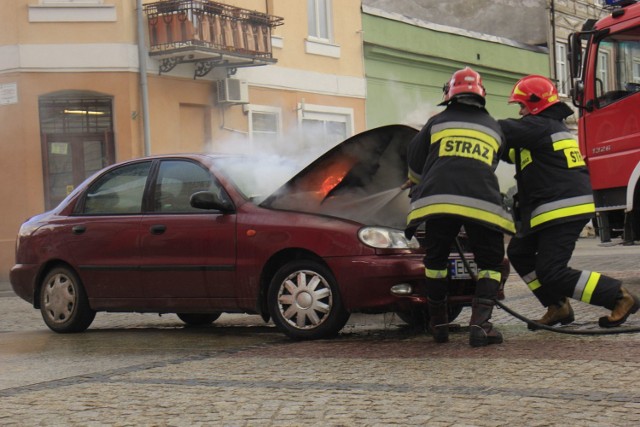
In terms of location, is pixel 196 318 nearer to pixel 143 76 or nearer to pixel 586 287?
pixel 586 287

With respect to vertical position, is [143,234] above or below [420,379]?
above

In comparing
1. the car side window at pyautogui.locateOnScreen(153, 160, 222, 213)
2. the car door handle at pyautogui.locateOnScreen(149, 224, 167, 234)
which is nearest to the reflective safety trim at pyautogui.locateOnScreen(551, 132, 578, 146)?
the car side window at pyautogui.locateOnScreen(153, 160, 222, 213)

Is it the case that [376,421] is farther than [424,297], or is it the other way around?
[424,297]

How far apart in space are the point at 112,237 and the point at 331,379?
359 centimetres

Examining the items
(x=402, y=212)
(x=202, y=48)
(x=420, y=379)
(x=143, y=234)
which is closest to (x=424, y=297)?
(x=402, y=212)

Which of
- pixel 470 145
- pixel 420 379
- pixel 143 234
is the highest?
pixel 470 145

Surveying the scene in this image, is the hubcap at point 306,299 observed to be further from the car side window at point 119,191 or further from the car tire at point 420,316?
the car side window at point 119,191

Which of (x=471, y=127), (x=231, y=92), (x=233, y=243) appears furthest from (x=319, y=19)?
(x=471, y=127)

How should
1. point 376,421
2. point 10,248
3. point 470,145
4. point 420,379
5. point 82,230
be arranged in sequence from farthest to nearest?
point 10,248 → point 82,230 → point 470,145 → point 420,379 → point 376,421

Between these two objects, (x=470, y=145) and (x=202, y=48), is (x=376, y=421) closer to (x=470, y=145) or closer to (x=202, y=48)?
(x=470, y=145)

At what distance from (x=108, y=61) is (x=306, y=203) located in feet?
43.5

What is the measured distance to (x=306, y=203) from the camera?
8453 millimetres

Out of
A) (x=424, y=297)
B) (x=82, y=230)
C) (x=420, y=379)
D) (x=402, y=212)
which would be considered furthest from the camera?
(x=82, y=230)

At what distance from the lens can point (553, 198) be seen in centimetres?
761
